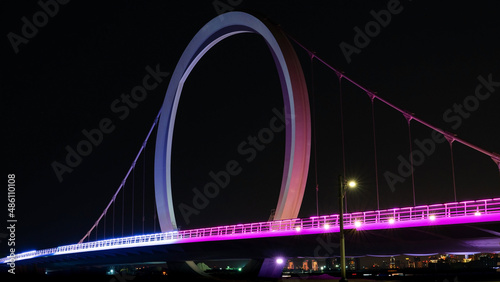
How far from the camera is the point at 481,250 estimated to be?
2750 centimetres

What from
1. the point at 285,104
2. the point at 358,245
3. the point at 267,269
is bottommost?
the point at 358,245

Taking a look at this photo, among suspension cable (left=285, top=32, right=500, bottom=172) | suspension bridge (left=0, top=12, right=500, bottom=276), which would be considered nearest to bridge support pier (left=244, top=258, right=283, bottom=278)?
suspension bridge (left=0, top=12, right=500, bottom=276)

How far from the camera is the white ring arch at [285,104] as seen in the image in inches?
1443

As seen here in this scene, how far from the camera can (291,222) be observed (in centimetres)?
3388

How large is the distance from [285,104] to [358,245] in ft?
38.2

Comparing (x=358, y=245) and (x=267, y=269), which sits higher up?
(x=267, y=269)

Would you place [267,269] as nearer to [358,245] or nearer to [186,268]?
[358,245]

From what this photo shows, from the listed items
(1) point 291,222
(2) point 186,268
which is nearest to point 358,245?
(1) point 291,222

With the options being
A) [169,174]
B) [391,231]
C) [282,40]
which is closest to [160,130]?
[169,174]

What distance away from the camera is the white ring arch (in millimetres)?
36656

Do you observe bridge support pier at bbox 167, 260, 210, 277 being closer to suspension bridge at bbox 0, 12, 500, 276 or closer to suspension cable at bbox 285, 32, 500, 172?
suspension bridge at bbox 0, 12, 500, 276

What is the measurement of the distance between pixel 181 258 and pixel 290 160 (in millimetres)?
12998

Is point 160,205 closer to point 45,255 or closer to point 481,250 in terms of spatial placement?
point 45,255

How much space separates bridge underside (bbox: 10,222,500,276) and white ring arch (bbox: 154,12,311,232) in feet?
8.65
